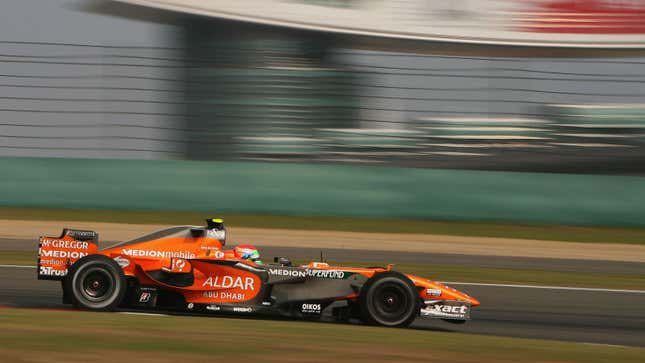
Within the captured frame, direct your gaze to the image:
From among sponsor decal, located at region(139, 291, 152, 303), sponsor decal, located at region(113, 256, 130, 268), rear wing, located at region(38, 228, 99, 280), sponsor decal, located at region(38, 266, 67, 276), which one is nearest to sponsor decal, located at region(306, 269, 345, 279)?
sponsor decal, located at region(139, 291, 152, 303)

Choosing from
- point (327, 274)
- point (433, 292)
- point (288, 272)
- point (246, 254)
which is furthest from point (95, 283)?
point (433, 292)

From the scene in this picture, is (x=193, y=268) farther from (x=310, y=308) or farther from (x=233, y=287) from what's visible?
(x=310, y=308)

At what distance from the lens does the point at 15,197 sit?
1468 cm

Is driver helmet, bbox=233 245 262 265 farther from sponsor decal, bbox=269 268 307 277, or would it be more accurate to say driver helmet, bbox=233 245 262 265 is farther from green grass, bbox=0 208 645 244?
green grass, bbox=0 208 645 244

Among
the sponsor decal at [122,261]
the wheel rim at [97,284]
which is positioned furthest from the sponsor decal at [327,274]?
the wheel rim at [97,284]

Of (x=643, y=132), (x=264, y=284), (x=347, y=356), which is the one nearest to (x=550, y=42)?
(x=643, y=132)

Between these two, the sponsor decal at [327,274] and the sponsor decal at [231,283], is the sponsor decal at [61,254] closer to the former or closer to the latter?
the sponsor decal at [231,283]

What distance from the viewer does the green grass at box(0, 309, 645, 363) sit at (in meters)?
5.25

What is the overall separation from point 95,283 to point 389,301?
7.50ft

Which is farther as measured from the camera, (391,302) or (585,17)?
(585,17)

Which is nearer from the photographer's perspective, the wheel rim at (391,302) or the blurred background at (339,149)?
the wheel rim at (391,302)

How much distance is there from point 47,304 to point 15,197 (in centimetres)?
700

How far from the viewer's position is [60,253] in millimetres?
7582

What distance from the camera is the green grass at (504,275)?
10633 millimetres
